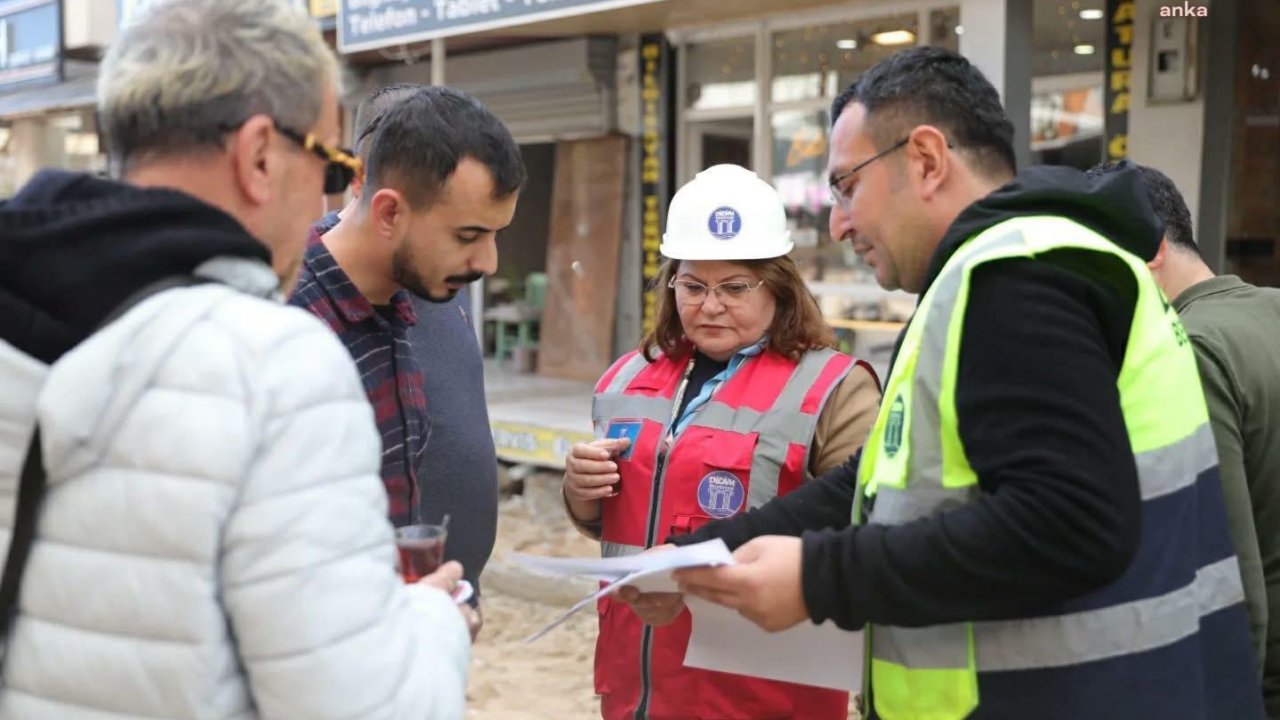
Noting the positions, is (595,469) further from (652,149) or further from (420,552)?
(652,149)

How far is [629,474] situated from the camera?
2785 mm

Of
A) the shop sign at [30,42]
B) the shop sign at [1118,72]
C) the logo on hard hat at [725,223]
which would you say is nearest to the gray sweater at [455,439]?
the logo on hard hat at [725,223]

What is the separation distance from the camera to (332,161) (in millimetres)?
1500

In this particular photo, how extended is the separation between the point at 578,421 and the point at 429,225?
6.27 m

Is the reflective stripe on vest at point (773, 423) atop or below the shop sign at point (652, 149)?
below

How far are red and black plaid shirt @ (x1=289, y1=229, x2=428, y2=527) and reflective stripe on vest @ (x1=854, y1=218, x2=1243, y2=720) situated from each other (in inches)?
42.6

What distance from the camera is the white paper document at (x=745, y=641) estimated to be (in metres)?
1.92

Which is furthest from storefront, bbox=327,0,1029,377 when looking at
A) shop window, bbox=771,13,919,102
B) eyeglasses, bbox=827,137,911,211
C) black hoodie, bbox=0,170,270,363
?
black hoodie, bbox=0,170,270,363

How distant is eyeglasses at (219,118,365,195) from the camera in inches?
55.3

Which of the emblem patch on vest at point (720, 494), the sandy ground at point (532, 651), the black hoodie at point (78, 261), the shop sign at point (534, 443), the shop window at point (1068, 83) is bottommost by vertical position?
the sandy ground at point (532, 651)

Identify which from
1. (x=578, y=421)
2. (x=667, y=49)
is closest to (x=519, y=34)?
(x=667, y=49)

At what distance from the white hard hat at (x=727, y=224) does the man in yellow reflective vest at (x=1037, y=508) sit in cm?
106

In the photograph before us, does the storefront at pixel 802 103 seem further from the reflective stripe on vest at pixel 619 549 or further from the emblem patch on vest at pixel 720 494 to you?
the emblem patch on vest at pixel 720 494

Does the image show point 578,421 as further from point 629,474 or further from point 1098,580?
point 1098,580
